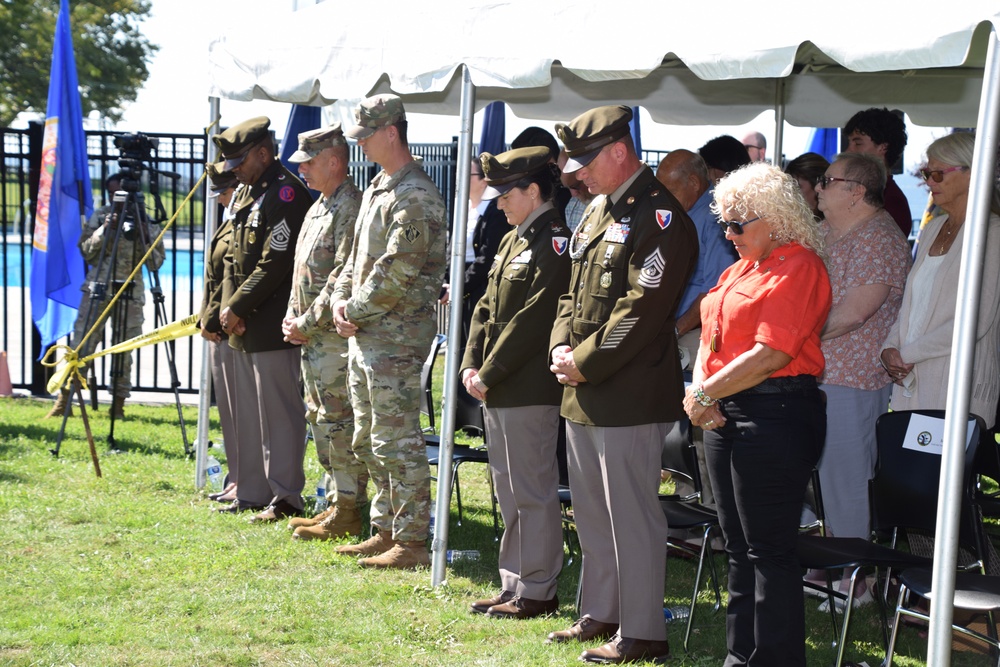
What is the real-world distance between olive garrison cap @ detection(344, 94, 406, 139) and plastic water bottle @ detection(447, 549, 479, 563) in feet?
6.96

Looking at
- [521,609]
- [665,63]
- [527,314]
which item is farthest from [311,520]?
[665,63]

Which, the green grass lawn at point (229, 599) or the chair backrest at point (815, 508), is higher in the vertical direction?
the chair backrest at point (815, 508)

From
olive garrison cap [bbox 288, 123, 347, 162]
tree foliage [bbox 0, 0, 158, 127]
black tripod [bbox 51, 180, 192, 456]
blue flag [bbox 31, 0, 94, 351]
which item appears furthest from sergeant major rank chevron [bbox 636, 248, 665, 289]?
tree foliage [bbox 0, 0, 158, 127]

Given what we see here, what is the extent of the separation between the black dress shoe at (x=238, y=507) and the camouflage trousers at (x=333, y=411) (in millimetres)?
732

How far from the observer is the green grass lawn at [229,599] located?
4.38m

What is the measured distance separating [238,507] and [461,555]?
5.31 feet

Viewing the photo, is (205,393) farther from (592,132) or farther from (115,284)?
Answer: (592,132)

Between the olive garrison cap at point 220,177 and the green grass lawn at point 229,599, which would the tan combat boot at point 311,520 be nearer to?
the green grass lawn at point 229,599

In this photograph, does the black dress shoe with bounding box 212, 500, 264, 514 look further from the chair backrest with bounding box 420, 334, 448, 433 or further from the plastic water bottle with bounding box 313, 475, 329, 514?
the chair backrest with bounding box 420, 334, 448, 433

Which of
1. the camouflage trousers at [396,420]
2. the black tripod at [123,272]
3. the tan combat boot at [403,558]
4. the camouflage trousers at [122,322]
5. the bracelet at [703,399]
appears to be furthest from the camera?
the camouflage trousers at [122,322]

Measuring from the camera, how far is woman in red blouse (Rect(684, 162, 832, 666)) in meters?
3.65

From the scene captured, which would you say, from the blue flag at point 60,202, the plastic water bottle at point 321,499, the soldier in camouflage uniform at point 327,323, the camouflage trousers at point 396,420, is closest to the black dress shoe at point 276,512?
the plastic water bottle at point 321,499

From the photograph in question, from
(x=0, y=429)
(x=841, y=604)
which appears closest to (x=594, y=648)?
(x=841, y=604)

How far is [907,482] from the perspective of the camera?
427 centimetres
